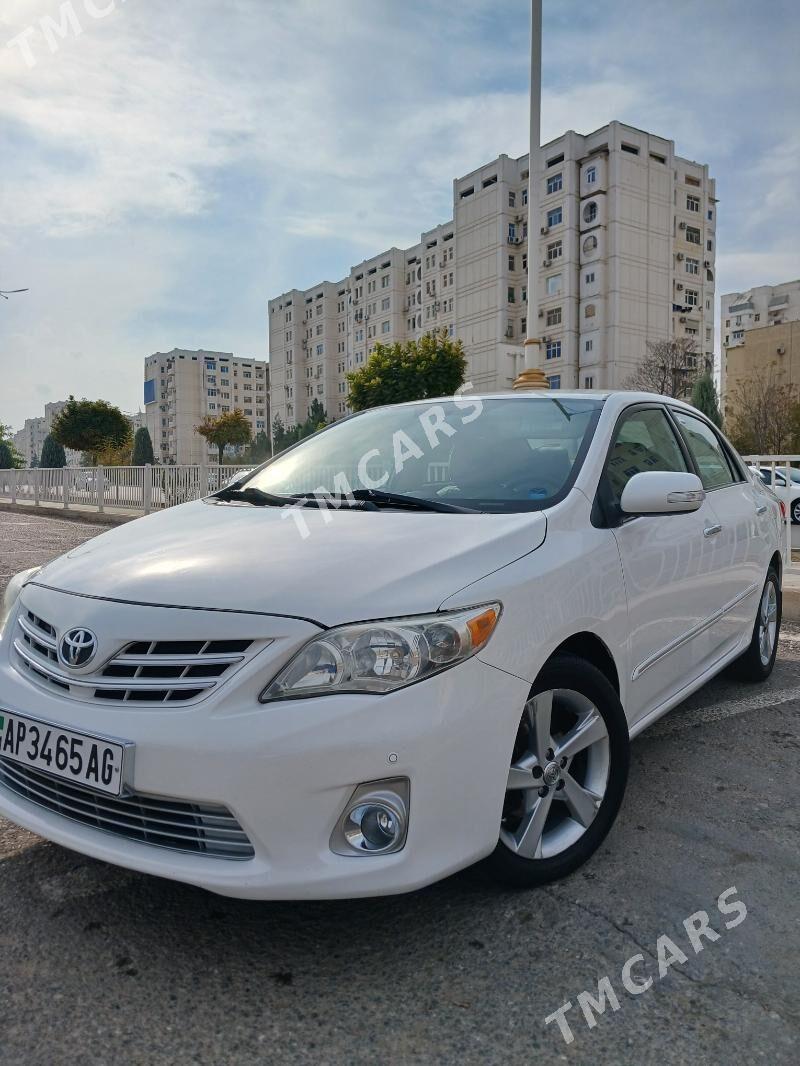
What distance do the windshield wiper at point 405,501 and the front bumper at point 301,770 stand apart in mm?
727

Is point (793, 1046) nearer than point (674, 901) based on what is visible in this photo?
Yes

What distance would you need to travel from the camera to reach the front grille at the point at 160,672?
181cm

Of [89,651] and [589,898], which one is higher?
Result: [89,651]

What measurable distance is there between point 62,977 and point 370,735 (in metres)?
0.88

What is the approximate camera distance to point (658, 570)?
109 inches

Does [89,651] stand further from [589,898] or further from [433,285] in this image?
[433,285]

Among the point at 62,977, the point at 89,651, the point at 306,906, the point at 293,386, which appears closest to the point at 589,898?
the point at 306,906

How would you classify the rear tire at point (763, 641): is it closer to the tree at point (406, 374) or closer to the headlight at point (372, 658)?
the headlight at point (372, 658)

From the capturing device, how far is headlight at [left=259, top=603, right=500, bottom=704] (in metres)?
1.78

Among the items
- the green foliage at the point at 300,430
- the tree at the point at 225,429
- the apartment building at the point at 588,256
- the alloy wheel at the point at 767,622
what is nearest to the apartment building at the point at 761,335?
the apartment building at the point at 588,256

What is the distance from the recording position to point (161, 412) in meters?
125

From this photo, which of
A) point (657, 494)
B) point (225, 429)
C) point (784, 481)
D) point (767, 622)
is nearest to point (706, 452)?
point (767, 622)

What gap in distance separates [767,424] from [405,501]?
4391 cm

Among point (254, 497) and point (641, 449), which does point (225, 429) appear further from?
point (641, 449)
